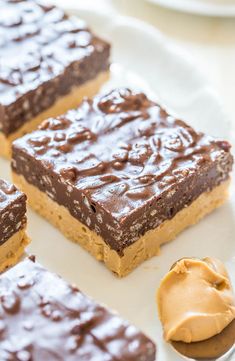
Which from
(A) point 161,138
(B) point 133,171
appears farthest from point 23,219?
(A) point 161,138

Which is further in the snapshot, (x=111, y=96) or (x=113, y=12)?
(x=113, y=12)

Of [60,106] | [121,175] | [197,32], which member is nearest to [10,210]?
[121,175]

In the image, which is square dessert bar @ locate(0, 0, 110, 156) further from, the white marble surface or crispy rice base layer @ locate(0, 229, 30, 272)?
crispy rice base layer @ locate(0, 229, 30, 272)

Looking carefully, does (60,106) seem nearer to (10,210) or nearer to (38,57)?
(38,57)

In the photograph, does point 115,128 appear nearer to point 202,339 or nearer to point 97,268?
point 97,268

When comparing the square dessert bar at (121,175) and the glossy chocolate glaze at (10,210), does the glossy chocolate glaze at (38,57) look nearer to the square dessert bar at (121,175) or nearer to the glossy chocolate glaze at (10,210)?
the square dessert bar at (121,175)

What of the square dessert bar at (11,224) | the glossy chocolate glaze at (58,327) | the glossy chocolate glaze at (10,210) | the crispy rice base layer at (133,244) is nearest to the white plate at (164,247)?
the crispy rice base layer at (133,244)
